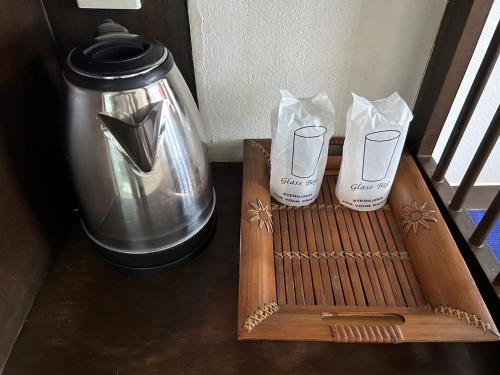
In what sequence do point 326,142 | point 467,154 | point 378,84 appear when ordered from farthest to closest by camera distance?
1. point 467,154
2. point 378,84
3. point 326,142

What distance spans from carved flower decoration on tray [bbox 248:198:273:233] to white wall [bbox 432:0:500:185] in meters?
0.45

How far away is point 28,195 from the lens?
22.5 inches

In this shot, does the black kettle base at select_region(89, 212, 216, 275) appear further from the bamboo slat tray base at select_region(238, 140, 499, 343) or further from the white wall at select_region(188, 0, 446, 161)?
the white wall at select_region(188, 0, 446, 161)

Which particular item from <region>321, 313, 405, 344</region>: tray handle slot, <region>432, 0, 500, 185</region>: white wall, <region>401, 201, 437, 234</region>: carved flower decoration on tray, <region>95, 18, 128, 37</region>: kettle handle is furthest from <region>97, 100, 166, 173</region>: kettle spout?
<region>432, 0, 500, 185</region>: white wall

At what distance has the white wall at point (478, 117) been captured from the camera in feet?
2.37

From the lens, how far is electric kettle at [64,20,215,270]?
1.52 feet

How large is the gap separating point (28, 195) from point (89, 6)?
0.32m

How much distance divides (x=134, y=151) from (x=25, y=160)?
0.20 metres

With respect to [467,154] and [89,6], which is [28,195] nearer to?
[89,6]

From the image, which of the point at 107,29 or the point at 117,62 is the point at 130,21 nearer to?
the point at 107,29

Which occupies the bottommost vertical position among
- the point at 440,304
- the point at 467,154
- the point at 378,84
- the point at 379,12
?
the point at 467,154

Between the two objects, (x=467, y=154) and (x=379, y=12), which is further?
(x=467, y=154)

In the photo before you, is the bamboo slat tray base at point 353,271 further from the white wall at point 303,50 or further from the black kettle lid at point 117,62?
the black kettle lid at point 117,62

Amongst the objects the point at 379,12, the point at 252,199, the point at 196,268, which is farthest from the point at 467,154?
the point at 196,268
